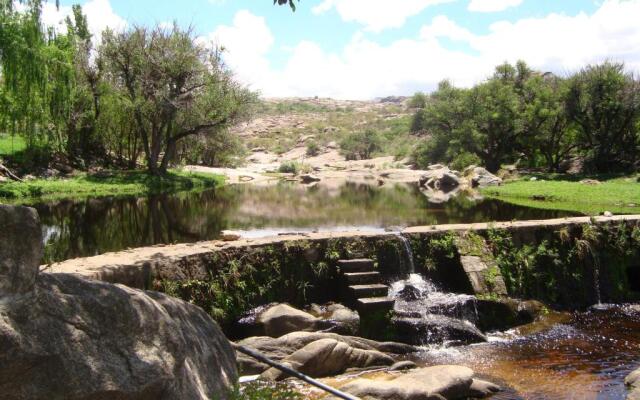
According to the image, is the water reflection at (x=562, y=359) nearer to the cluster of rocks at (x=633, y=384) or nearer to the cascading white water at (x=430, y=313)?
the cluster of rocks at (x=633, y=384)

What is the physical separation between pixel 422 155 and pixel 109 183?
3596 cm

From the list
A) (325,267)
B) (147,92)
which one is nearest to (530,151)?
(147,92)

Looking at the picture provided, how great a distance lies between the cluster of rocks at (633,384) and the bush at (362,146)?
236ft

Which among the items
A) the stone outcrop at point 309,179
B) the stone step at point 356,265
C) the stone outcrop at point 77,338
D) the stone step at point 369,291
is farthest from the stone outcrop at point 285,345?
the stone outcrop at point 309,179

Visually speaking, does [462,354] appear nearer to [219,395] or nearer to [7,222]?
[219,395]

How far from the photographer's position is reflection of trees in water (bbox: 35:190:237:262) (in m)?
16.0

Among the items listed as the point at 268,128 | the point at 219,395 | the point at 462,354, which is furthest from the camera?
the point at 268,128

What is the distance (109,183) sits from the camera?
35000 millimetres

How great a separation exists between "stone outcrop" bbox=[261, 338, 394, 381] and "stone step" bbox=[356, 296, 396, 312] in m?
1.89

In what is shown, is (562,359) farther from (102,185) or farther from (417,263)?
(102,185)

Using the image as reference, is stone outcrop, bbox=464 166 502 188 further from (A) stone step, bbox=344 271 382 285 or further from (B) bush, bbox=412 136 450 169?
(A) stone step, bbox=344 271 382 285

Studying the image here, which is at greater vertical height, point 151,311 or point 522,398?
point 151,311

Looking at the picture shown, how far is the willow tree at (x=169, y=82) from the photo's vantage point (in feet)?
123

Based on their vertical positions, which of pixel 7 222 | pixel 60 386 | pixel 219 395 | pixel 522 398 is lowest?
pixel 522 398
